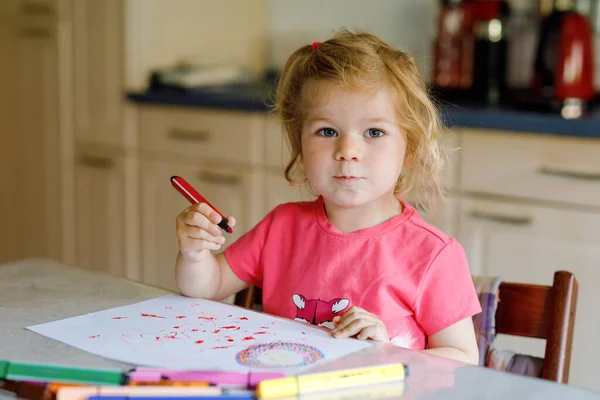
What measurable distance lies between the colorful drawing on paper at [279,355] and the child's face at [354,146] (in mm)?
297

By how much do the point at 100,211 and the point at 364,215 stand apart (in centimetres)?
203

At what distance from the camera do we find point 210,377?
729mm

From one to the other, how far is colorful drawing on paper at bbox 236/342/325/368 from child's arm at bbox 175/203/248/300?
21cm

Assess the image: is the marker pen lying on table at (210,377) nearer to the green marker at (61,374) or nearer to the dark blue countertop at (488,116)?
the green marker at (61,374)

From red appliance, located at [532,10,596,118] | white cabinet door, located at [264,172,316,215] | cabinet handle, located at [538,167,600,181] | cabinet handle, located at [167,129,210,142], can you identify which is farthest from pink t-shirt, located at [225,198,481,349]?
cabinet handle, located at [167,129,210,142]

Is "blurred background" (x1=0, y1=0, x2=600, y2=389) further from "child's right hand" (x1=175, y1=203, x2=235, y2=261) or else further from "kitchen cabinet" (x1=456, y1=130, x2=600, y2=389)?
"child's right hand" (x1=175, y1=203, x2=235, y2=261)

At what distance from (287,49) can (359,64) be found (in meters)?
2.04

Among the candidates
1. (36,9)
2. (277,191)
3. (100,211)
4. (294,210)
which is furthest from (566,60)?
(36,9)

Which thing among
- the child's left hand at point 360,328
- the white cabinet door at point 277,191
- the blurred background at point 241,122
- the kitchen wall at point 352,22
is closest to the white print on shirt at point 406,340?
the child's left hand at point 360,328

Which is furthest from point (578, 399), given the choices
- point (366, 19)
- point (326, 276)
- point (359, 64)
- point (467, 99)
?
point (366, 19)

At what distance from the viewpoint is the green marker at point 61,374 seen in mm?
727

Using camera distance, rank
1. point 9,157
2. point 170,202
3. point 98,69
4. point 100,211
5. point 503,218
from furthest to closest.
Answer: point 9,157, point 100,211, point 98,69, point 170,202, point 503,218

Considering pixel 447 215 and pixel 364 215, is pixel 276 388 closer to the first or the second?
pixel 364 215

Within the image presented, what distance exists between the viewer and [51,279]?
1.13 m
